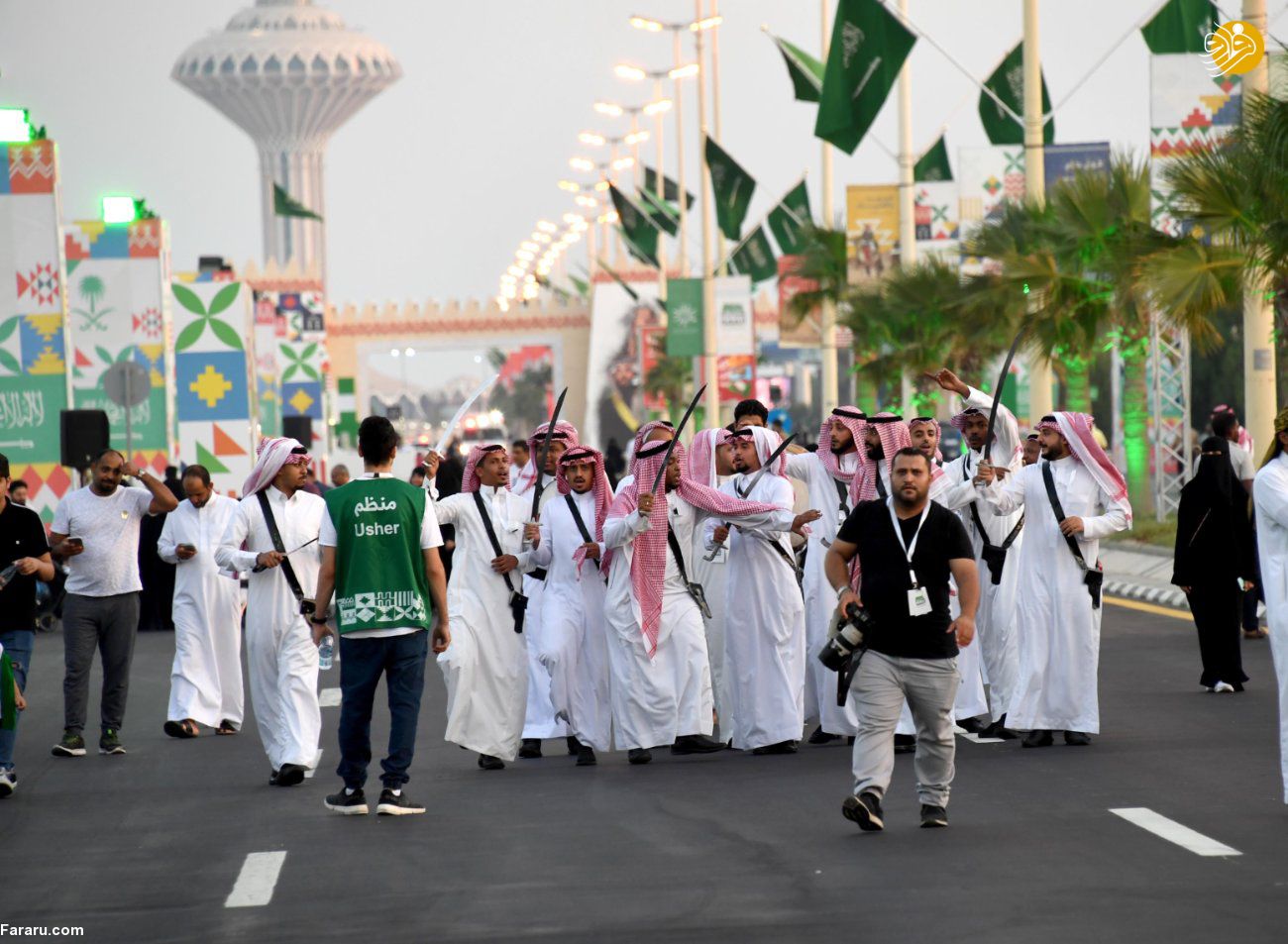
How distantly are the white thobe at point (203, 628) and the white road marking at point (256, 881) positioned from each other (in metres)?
5.30

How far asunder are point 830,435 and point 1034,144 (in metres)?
16.2

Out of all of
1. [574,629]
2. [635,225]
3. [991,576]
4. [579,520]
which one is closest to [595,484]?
[579,520]

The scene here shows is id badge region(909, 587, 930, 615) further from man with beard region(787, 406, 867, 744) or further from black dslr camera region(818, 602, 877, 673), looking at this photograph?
man with beard region(787, 406, 867, 744)

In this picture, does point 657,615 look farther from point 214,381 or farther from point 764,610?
point 214,381

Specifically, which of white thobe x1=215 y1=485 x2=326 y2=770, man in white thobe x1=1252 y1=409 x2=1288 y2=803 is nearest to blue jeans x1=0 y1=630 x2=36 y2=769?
white thobe x1=215 y1=485 x2=326 y2=770

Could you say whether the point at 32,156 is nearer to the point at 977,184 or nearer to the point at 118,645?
the point at 118,645

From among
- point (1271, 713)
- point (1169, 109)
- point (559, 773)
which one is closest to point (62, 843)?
point (559, 773)

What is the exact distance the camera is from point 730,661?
1284 centimetres

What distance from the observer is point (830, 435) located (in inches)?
513

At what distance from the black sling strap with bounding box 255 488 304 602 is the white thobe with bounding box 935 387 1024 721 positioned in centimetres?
346

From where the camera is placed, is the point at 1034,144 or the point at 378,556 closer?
the point at 378,556

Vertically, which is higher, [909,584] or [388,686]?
[909,584]

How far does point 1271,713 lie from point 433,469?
195 inches

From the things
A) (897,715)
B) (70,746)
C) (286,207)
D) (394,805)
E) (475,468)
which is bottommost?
(70,746)
